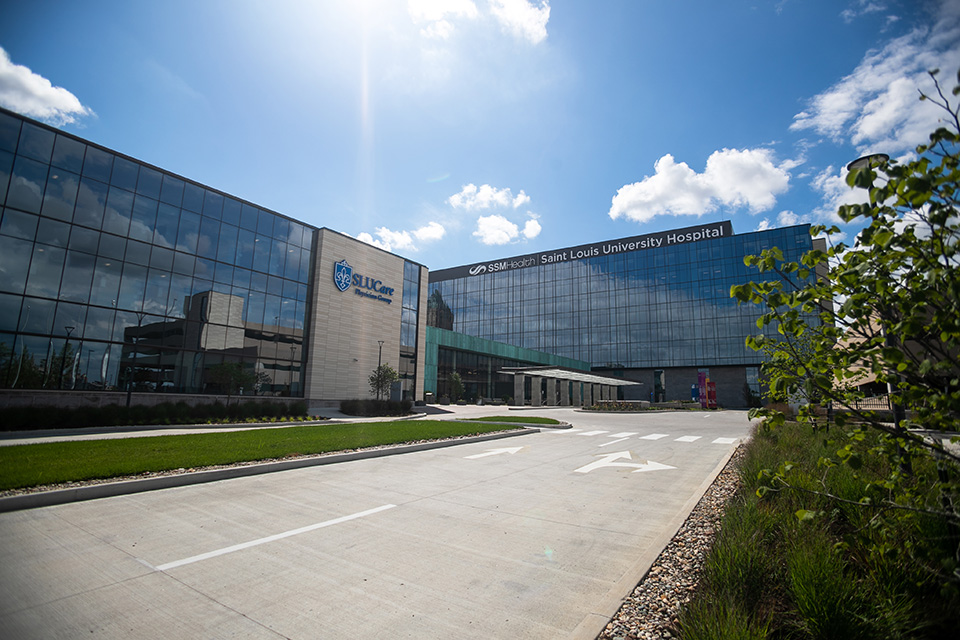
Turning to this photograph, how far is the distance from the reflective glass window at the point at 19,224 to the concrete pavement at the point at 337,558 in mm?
24452

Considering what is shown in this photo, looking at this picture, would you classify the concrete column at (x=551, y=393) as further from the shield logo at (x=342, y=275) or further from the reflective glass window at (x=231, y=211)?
the reflective glass window at (x=231, y=211)

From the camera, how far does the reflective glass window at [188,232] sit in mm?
29734

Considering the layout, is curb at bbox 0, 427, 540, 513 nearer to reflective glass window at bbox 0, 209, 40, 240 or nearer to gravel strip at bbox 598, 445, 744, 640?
gravel strip at bbox 598, 445, 744, 640

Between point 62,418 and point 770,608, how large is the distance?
79.7ft

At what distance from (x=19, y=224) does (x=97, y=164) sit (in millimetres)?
5363

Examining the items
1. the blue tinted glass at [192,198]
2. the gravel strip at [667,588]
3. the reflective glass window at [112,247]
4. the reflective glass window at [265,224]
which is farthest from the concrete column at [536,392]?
the gravel strip at [667,588]

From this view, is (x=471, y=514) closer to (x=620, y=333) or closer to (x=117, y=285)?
(x=117, y=285)

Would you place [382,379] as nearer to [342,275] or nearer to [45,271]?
[342,275]

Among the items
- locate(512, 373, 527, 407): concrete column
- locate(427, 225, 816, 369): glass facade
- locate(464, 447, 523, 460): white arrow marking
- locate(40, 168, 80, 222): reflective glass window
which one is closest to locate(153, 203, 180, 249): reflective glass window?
locate(40, 168, 80, 222): reflective glass window

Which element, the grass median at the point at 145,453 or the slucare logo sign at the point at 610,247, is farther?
the slucare logo sign at the point at 610,247

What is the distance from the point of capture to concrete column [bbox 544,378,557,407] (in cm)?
5831

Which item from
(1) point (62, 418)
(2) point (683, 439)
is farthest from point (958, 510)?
(1) point (62, 418)

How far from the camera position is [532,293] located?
9006 centimetres

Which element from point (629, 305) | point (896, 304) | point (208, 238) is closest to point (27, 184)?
point (208, 238)
